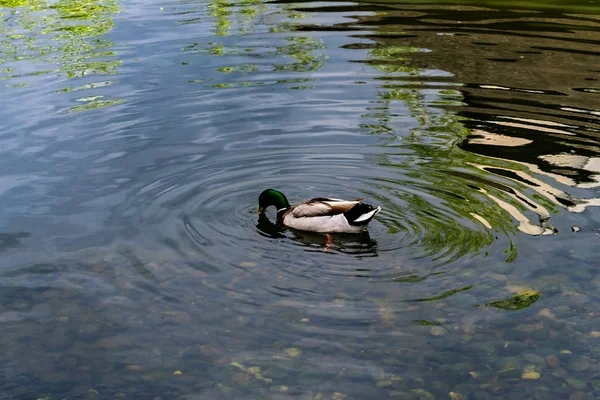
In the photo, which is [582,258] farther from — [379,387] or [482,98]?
[482,98]

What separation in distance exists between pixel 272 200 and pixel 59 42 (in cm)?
1186

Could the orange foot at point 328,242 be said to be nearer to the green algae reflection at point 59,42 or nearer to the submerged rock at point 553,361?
the submerged rock at point 553,361

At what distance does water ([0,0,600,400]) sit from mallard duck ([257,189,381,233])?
17 centimetres

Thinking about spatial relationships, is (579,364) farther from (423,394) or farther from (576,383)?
(423,394)

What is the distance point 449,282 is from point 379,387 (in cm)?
187

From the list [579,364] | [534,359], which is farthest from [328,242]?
[579,364]

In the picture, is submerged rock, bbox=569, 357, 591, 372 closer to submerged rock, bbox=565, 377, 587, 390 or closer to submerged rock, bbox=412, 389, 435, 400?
submerged rock, bbox=565, 377, 587, 390

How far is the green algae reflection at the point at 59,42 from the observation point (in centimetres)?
1684

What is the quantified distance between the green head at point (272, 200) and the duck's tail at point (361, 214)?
1049 millimetres

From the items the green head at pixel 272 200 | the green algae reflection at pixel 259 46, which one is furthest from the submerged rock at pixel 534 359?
the green algae reflection at pixel 259 46

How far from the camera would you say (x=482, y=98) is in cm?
1420

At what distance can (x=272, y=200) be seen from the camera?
403 inches

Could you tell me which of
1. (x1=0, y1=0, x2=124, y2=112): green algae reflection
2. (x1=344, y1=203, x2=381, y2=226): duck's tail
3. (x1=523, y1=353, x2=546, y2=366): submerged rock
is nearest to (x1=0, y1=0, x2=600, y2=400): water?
(x1=523, y1=353, x2=546, y2=366): submerged rock

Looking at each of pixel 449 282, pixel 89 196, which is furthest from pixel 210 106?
pixel 449 282
